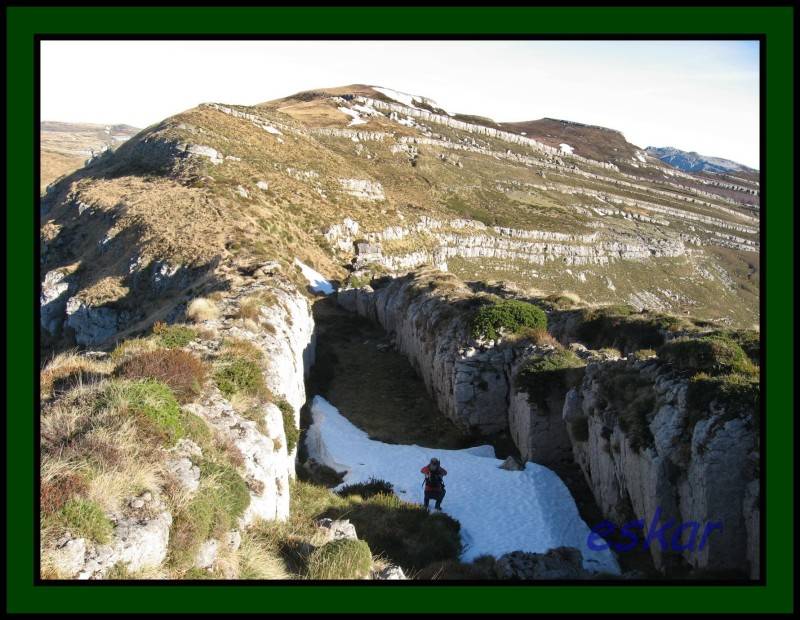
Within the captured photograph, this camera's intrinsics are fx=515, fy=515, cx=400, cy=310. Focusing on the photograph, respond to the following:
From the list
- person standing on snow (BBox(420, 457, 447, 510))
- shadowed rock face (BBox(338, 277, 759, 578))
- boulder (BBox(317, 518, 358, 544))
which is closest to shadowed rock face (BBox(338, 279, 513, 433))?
shadowed rock face (BBox(338, 277, 759, 578))

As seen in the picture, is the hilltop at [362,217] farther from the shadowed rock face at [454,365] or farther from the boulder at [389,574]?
the boulder at [389,574]

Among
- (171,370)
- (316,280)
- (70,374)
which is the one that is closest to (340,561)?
(171,370)

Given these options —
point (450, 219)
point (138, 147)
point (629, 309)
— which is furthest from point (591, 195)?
point (629, 309)

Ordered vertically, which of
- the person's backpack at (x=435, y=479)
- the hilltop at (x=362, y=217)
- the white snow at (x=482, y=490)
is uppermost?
the hilltop at (x=362, y=217)

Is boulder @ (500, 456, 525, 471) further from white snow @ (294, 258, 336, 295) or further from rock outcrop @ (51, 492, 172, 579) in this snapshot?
white snow @ (294, 258, 336, 295)

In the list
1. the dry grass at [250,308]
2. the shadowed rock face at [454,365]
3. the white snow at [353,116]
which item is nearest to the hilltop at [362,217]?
the white snow at [353,116]

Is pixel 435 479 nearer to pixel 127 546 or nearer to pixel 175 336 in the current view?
pixel 175 336
